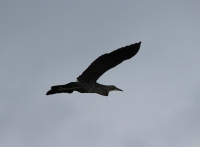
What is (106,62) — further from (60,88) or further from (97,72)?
(60,88)

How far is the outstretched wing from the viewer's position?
23844 millimetres

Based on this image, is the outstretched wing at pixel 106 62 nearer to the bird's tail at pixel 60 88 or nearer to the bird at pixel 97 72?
the bird at pixel 97 72

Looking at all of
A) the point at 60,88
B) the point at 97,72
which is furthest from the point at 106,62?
the point at 60,88

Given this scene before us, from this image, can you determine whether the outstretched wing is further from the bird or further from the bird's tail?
the bird's tail

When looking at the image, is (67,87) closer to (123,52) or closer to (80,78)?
(80,78)

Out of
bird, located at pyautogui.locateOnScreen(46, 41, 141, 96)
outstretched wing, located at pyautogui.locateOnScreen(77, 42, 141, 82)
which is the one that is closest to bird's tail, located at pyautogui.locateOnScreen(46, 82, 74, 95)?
bird, located at pyautogui.locateOnScreen(46, 41, 141, 96)

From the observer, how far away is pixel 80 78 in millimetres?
24672

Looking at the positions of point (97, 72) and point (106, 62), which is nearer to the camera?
point (106, 62)

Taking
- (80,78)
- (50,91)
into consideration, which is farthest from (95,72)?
(50,91)

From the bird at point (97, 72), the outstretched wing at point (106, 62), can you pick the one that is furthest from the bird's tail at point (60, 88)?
the outstretched wing at point (106, 62)

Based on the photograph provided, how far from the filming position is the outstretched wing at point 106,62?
2384 cm

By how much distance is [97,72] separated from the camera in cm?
2475

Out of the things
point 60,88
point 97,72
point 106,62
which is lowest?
point 60,88

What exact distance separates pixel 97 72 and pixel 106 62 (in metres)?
0.90
